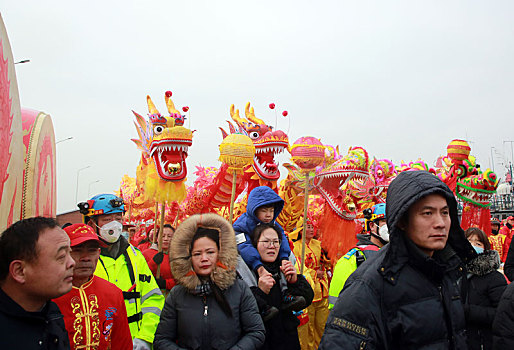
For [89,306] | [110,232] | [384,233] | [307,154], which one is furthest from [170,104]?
[89,306]

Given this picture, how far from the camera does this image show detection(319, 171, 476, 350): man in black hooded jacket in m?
1.60

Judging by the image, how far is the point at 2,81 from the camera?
1941 millimetres

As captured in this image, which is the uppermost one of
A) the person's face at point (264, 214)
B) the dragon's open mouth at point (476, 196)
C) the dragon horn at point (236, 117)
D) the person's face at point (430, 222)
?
the dragon horn at point (236, 117)

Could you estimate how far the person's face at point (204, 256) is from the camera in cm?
278

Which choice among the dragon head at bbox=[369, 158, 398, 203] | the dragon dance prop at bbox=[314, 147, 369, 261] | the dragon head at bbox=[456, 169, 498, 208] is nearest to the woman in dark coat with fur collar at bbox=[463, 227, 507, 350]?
the dragon dance prop at bbox=[314, 147, 369, 261]

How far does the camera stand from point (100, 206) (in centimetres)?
325

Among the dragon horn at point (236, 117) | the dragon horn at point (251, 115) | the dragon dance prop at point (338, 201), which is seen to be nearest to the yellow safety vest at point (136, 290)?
the dragon dance prop at point (338, 201)

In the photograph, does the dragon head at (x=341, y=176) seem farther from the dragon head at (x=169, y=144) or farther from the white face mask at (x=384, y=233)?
the white face mask at (x=384, y=233)

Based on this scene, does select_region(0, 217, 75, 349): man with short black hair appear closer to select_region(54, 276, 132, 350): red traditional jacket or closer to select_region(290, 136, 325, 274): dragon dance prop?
select_region(54, 276, 132, 350): red traditional jacket

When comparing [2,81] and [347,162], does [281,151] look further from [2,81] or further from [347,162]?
[2,81]

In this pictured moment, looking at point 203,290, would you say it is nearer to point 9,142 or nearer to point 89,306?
point 89,306

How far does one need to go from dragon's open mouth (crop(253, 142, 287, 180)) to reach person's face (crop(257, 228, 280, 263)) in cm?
405

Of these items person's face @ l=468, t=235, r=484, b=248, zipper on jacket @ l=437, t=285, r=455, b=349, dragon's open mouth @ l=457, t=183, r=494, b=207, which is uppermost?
zipper on jacket @ l=437, t=285, r=455, b=349

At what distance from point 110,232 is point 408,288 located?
2.31 metres
